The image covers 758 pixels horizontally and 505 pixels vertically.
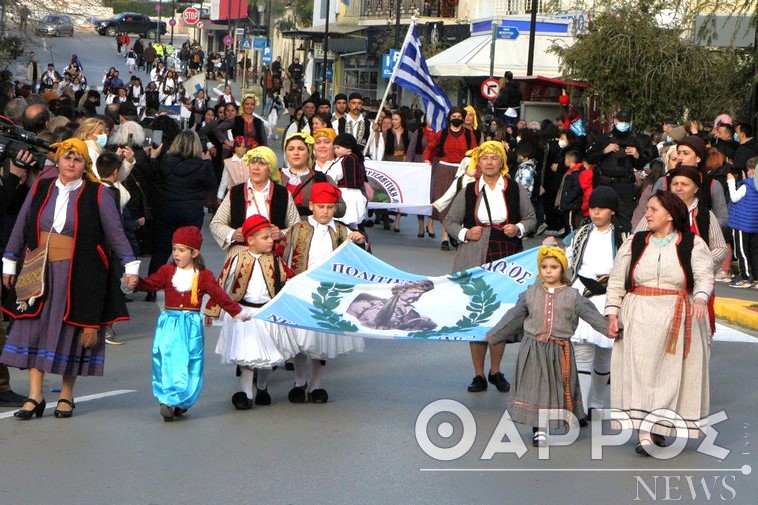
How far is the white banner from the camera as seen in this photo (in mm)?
21266

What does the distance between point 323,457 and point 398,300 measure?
1718mm

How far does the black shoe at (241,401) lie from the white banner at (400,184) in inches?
459

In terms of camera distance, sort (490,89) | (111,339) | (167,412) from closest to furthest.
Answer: (167,412) → (111,339) → (490,89)

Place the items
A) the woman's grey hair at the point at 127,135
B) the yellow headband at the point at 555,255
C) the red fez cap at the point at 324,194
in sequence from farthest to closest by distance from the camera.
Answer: the woman's grey hair at the point at 127,135 → the red fez cap at the point at 324,194 → the yellow headband at the point at 555,255

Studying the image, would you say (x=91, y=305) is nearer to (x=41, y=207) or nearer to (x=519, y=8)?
(x=41, y=207)

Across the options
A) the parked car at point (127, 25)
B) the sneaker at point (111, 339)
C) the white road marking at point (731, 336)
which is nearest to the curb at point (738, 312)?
the white road marking at point (731, 336)

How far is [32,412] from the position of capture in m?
9.25

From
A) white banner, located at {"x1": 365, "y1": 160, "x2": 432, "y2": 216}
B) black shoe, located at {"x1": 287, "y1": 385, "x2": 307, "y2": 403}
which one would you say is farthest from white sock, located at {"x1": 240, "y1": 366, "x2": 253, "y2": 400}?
white banner, located at {"x1": 365, "y1": 160, "x2": 432, "y2": 216}

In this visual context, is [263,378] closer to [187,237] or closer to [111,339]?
[187,237]

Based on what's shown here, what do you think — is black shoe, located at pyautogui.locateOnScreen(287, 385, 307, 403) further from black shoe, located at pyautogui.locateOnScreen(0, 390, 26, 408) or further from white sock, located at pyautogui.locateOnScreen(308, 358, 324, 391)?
black shoe, located at pyautogui.locateOnScreen(0, 390, 26, 408)

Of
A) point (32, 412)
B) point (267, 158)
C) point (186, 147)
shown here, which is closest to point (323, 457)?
point (32, 412)

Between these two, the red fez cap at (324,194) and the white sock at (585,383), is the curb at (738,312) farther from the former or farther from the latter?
the red fez cap at (324,194)

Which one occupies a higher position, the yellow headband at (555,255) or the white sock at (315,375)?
the yellow headband at (555,255)

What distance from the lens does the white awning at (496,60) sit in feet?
127
